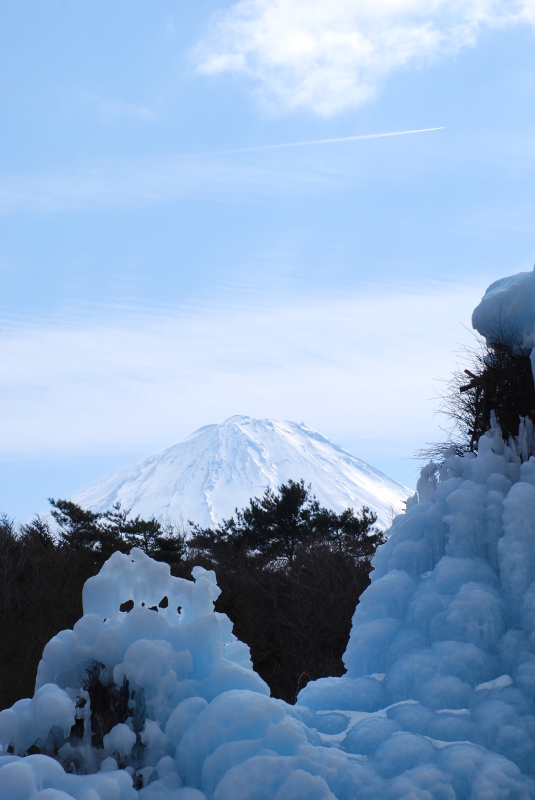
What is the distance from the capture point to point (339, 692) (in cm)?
760

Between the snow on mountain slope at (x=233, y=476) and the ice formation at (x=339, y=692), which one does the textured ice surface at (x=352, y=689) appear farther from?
the snow on mountain slope at (x=233, y=476)

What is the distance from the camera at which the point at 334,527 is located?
105ft

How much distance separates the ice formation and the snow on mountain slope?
6970 cm

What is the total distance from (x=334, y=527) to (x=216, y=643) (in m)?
25.9

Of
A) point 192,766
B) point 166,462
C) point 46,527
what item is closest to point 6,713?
point 192,766

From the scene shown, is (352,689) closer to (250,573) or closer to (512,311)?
(512,311)

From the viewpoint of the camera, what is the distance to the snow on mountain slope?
86.2 metres

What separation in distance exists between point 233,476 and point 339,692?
Answer: 91.1m

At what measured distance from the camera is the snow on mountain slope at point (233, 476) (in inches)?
3396

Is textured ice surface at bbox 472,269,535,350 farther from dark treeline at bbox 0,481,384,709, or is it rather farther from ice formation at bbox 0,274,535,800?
dark treeline at bbox 0,481,384,709

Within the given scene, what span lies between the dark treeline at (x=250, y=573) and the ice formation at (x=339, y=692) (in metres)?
12.4

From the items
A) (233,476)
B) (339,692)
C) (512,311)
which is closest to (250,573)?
(512,311)

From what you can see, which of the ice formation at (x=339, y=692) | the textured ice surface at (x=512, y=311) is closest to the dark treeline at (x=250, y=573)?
the ice formation at (x=339, y=692)

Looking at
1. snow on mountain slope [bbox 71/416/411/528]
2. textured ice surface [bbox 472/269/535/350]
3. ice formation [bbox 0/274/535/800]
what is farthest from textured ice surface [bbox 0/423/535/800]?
snow on mountain slope [bbox 71/416/411/528]
